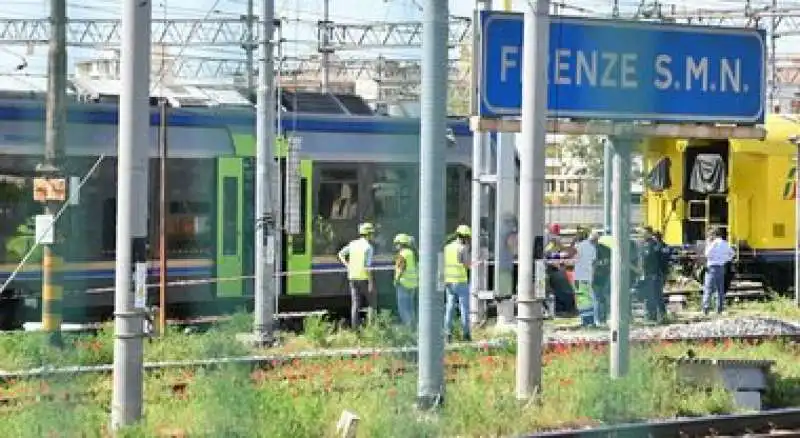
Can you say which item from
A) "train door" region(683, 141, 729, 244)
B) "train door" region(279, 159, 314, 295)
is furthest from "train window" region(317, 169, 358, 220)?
"train door" region(683, 141, 729, 244)

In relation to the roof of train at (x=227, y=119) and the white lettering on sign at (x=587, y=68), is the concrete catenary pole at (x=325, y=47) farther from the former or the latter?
the white lettering on sign at (x=587, y=68)

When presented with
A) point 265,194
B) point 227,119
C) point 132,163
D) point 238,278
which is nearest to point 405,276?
point 265,194

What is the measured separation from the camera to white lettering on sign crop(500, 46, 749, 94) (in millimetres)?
11344

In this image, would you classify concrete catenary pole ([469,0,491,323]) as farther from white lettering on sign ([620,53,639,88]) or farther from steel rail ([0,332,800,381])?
white lettering on sign ([620,53,639,88])

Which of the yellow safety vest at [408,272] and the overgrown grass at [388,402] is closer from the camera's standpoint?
the overgrown grass at [388,402]

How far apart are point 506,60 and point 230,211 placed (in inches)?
334

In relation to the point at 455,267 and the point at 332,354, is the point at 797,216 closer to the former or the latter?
the point at 455,267

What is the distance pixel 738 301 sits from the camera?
25.5 m

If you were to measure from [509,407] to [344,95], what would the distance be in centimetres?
1126

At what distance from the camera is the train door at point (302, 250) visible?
19.8 metres

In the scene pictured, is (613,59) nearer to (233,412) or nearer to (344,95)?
(233,412)

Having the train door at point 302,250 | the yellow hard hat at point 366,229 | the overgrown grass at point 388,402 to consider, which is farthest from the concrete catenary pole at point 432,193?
the train door at point 302,250

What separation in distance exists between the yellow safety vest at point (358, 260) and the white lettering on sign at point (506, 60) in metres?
7.29

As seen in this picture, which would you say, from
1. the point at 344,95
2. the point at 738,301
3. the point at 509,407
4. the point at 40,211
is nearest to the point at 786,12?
the point at 738,301
